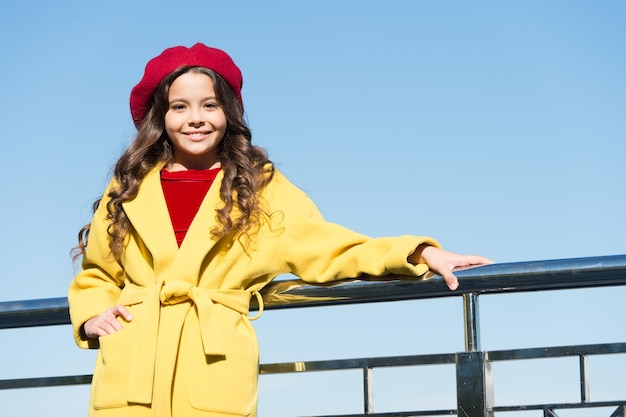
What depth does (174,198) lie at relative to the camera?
3170mm

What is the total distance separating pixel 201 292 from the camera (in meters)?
2.88

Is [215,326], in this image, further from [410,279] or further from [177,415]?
[410,279]

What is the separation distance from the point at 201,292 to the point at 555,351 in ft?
3.18

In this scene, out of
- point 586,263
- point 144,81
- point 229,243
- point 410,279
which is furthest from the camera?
point 144,81

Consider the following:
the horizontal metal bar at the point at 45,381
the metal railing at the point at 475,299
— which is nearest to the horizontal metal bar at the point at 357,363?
the metal railing at the point at 475,299

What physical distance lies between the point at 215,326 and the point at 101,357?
0.39 metres

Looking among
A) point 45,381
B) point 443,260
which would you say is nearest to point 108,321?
point 45,381

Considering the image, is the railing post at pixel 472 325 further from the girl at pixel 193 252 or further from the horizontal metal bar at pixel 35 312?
the horizontal metal bar at pixel 35 312

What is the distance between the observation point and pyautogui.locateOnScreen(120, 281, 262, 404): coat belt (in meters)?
2.82

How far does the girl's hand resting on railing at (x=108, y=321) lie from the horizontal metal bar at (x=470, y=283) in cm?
41

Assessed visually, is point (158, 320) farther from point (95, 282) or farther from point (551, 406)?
point (551, 406)

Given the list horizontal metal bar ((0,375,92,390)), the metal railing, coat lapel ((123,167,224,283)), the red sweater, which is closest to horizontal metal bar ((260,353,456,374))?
the metal railing

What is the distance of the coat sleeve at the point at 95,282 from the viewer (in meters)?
3.10

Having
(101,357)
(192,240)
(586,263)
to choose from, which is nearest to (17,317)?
(101,357)
